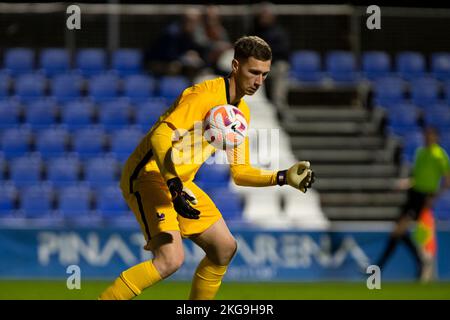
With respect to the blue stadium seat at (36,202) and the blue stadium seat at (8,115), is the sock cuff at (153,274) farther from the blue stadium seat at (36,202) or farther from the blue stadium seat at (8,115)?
the blue stadium seat at (8,115)

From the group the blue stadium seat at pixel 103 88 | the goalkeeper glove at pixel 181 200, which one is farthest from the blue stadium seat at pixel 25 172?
the goalkeeper glove at pixel 181 200

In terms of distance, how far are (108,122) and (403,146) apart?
4992 mm

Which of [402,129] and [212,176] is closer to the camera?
[212,176]

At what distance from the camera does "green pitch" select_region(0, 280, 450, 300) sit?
9.83 meters

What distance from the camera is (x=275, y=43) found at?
15.1m

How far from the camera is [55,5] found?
1603 cm

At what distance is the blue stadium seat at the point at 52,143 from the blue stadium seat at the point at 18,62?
179cm

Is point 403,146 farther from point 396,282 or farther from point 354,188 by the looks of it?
point 396,282

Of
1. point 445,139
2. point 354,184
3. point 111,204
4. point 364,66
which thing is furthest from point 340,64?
point 111,204

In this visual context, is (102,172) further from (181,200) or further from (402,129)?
(181,200)

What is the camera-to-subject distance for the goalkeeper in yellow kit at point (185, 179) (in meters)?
6.09

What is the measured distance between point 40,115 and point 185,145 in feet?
30.6

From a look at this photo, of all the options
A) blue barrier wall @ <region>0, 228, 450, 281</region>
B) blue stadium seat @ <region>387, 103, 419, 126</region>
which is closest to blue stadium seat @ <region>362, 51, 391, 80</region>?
blue stadium seat @ <region>387, 103, 419, 126</region>
